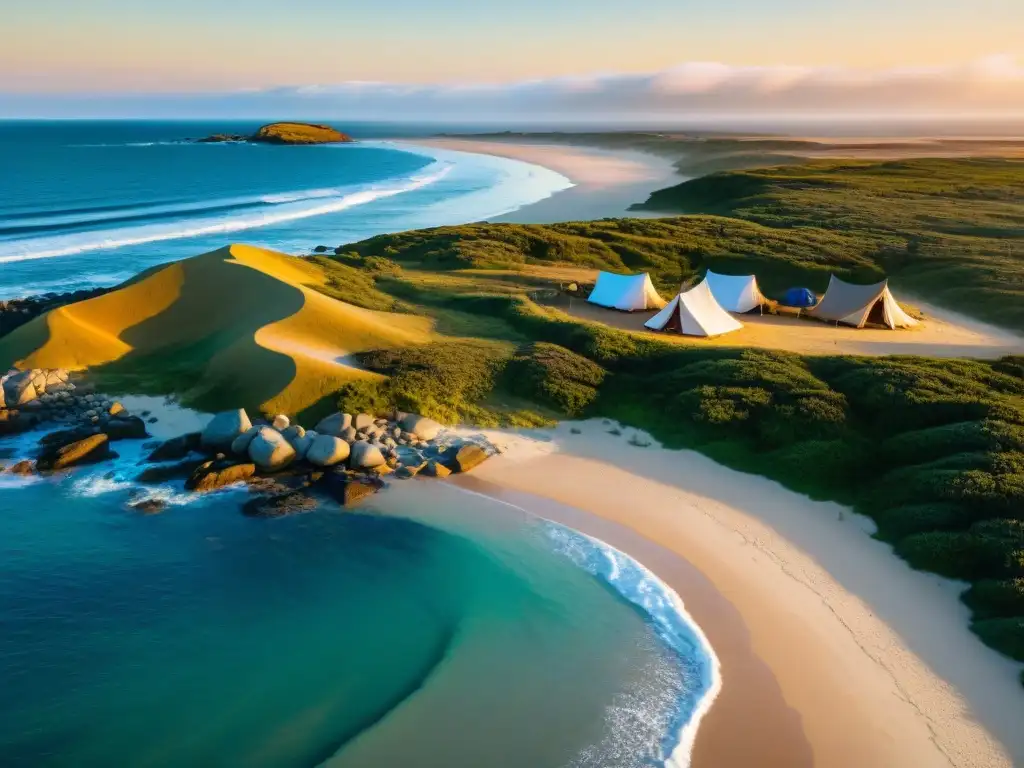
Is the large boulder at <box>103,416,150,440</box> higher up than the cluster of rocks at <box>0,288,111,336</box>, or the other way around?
the large boulder at <box>103,416,150,440</box>

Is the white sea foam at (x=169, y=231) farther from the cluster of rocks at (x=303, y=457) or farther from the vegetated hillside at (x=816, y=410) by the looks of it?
the vegetated hillside at (x=816, y=410)

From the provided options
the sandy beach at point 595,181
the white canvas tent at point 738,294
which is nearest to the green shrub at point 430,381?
the white canvas tent at point 738,294

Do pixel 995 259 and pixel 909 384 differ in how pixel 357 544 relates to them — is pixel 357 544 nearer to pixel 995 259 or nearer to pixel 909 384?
pixel 909 384

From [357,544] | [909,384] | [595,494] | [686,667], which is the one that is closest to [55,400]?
[357,544]

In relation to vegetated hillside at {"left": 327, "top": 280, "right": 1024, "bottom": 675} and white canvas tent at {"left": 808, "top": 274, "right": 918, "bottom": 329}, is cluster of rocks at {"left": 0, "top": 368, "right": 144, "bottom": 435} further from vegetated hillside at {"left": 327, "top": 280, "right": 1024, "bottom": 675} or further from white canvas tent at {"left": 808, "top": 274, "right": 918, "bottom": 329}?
white canvas tent at {"left": 808, "top": 274, "right": 918, "bottom": 329}

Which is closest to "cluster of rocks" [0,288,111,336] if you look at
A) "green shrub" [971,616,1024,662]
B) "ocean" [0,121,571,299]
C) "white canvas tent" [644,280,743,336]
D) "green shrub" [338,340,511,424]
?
"ocean" [0,121,571,299]

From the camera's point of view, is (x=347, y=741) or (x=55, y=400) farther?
(x=55, y=400)
